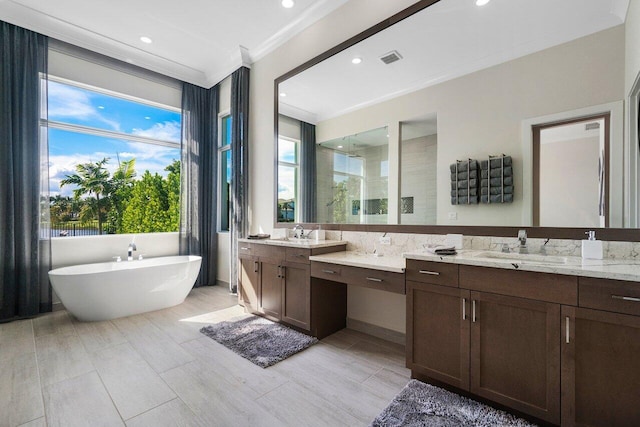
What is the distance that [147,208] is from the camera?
442 cm

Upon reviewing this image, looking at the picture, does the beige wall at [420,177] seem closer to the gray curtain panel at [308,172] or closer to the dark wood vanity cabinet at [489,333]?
the dark wood vanity cabinet at [489,333]

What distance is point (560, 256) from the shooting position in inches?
71.2

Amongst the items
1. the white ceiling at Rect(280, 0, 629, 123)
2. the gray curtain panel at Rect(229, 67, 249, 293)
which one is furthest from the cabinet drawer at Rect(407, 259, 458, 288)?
the gray curtain panel at Rect(229, 67, 249, 293)

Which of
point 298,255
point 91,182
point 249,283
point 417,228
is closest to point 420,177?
point 417,228

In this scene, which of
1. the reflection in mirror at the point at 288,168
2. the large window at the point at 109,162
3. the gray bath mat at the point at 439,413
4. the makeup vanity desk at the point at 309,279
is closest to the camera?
the gray bath mat at the point at 439,413

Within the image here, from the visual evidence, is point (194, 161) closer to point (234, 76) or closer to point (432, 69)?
point (234, 76)

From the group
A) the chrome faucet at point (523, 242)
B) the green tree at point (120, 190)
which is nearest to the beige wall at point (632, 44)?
the chrome faucet at point (523, 242)

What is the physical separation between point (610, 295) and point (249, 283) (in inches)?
119

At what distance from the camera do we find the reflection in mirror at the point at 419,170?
2.33 metres

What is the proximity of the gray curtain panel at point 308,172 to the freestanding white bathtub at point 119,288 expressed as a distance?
1638mm

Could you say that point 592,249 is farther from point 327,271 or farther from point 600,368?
point 327,271

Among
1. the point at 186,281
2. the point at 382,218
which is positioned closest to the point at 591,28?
the point at 382,218

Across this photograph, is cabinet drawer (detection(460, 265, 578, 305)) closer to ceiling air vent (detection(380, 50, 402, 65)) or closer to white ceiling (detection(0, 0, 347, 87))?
ceiling air vent (detection(380, 50, 402, 65))

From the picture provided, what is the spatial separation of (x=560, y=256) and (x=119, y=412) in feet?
9.42
